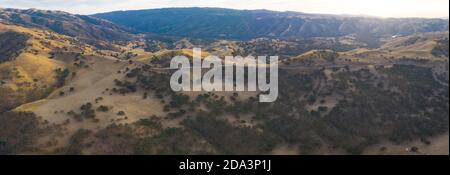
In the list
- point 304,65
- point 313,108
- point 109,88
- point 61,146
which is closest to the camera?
point 61,146

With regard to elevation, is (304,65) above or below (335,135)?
above
